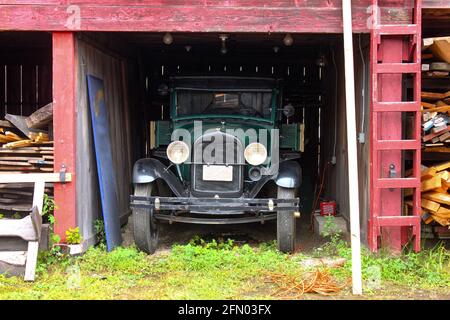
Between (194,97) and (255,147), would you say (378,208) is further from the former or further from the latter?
(194,97)

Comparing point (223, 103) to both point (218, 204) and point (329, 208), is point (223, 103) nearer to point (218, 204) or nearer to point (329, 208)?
point (218, 204)

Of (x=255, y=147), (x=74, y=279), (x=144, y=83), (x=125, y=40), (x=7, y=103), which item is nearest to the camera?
(x=74, y=279)

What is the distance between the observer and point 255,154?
6.70 metres

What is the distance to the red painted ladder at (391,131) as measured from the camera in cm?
600

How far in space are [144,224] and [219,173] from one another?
3.57 feet

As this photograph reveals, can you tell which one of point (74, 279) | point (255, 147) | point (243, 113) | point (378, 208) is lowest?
point (74, 279)

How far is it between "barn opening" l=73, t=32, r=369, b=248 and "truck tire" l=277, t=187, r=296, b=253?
0.88 m

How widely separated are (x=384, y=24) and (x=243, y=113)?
91.6 inches

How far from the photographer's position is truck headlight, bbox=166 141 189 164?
6.64 meters

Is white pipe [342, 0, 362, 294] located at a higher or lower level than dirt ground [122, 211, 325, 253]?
higher

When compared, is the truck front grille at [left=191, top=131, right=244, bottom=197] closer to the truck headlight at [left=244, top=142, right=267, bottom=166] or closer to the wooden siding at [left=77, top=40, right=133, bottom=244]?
the truck headlight at [left=244, top=142, right=267, bottom=166]

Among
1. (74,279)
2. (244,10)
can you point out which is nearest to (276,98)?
(244,10)

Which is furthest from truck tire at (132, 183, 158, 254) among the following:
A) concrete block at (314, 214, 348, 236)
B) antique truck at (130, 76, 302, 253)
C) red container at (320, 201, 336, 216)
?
red container at (320, 201, 336, 216)

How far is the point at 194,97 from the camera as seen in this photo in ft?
25.9
